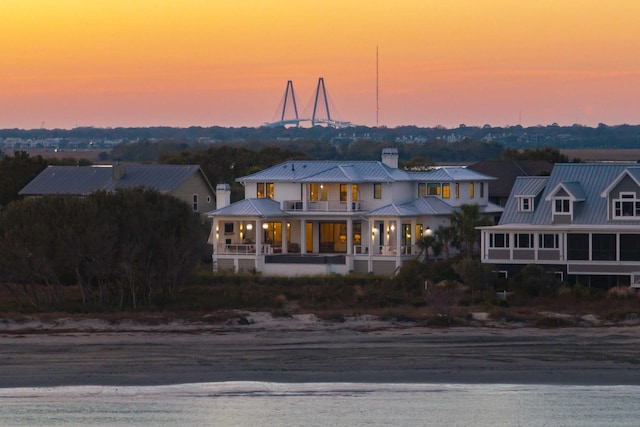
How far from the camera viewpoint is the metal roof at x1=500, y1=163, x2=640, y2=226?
53094 mm

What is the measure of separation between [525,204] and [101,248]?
1640 centimetres

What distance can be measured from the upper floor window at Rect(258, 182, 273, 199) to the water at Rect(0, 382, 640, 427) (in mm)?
27626

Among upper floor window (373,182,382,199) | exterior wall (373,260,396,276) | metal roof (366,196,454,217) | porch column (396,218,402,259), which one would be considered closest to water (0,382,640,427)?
exterior wall (373,260,396,276)

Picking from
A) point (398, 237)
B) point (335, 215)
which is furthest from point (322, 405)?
point (335, 215)

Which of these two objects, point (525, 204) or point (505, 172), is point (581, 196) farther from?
point (505, 172)

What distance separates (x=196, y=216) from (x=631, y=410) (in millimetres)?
24461

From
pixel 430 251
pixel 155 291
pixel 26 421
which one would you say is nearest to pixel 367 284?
pixel 430 251

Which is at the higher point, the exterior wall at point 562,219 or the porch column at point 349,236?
the exterior wall at point 562,219

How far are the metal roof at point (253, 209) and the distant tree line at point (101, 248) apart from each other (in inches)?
272

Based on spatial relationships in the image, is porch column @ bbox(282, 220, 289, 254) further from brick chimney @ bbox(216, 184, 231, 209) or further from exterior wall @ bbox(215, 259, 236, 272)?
brick chimney @ bbox(216, 184, 231, 209)

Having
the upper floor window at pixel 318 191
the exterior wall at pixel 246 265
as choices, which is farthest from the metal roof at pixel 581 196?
the exterior wall at pixel 246 265

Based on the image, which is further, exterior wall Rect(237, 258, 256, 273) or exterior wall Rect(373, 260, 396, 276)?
exterior wall Rect(237, 258, 256, 273)

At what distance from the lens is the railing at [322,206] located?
6109 cm

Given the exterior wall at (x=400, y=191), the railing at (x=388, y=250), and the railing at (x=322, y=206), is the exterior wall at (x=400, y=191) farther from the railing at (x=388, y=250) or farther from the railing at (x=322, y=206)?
the railing at (x=388, y=250)
